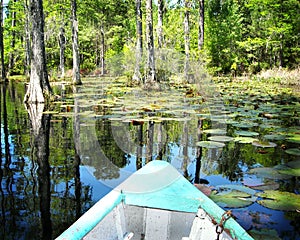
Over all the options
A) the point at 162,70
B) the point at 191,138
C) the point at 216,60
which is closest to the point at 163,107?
the point at 191,138

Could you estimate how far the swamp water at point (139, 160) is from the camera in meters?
2.36

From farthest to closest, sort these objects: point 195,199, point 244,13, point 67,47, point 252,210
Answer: point 67,47 < point 244,13 < point 252,210 < point 195,199

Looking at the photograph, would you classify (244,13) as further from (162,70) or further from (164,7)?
(162,70)

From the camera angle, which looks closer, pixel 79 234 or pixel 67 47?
pixel 79 234

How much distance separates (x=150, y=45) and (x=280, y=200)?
9.16 metres

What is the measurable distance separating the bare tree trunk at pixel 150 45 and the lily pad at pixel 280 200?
8796 mm

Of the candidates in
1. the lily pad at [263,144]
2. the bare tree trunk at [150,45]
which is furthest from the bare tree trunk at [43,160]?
the bare tree trunk at [150,45]

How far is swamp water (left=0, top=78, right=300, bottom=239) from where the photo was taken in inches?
93.0

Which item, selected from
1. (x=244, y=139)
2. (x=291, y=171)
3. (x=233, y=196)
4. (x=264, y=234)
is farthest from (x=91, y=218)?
(x=244, y=139)

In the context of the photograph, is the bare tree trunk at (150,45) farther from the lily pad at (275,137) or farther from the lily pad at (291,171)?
the lily pad at (291,171)

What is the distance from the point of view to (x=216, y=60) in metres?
23.6

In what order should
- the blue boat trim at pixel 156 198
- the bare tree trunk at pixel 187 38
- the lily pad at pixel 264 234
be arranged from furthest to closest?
the bare tree trunk at pixel 187 38, the lily pad at pixel 264 234, the blue boat trim at pixel 156 198

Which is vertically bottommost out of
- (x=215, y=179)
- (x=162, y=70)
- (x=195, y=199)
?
(x=215, y=179)

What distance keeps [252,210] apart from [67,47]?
28670mm
